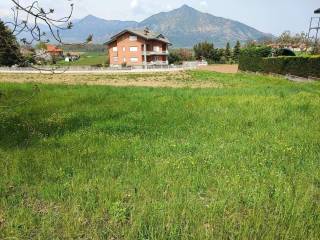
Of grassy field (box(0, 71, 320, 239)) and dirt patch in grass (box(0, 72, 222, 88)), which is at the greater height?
grassy field (box(0, 71, 320, 239))

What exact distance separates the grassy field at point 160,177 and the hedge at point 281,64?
77.8 ft

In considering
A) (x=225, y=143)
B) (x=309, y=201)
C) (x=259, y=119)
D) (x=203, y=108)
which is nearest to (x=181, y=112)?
(x=203, y=108)

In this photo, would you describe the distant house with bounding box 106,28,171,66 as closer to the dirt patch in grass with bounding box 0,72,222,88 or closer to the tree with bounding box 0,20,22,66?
the dirt patch in grass with bounding box 0,72,222,88

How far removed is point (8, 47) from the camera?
635 cm

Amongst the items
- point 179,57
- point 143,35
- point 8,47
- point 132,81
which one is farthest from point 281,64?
point 179,57

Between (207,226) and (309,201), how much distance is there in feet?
6.53

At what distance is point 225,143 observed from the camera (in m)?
9.83

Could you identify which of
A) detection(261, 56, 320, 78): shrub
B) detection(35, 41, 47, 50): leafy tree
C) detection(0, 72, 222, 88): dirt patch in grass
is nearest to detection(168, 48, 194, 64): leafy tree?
detection(0, 72, 222, 88): dirt patch in grass

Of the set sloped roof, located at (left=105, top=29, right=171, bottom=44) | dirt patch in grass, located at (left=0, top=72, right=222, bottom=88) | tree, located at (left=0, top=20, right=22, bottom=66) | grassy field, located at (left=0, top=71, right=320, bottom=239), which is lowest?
dirt patch in grass, located at (left=0, top=72, right=222, bottom=88)

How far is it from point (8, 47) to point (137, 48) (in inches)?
3207

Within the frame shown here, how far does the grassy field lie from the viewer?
520 cm

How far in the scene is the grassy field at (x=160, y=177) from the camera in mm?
5203

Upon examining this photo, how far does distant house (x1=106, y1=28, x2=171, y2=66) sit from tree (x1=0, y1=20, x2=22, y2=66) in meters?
79.1

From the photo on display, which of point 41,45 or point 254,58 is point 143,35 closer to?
point 254,58
